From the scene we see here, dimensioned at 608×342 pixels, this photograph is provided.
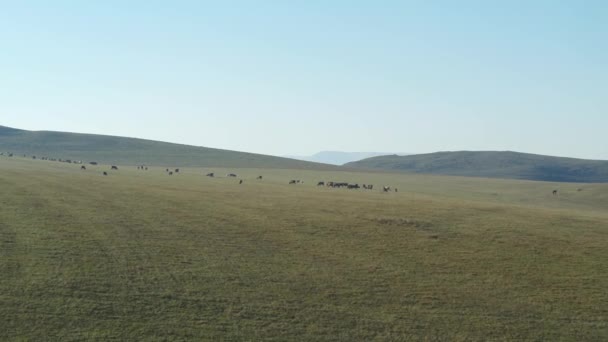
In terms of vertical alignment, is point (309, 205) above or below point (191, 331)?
above

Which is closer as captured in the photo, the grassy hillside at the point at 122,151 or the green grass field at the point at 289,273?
the green grass field at the point at 289,273

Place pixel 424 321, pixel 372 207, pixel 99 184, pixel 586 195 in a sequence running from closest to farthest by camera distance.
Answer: pixel 424 321 < pixel 372 207 < pixel 99 184 < pixel 586 195

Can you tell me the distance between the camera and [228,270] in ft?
88.7

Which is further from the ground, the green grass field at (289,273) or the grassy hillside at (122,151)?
the grassy hillside at (122,151)

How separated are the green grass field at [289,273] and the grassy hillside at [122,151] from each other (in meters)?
96.0

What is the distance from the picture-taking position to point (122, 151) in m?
154

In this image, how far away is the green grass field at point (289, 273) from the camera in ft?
72.9

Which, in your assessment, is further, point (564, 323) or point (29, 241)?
point (29, 241)

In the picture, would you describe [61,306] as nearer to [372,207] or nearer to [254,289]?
[254,289]

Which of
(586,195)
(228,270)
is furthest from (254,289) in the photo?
(586,195)

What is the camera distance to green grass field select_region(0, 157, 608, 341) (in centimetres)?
2223

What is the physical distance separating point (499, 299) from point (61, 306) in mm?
15441

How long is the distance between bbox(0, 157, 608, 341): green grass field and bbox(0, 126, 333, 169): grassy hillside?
96045 millimetres

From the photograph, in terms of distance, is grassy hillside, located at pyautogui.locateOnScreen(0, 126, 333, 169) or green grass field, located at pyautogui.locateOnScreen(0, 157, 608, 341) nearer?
green grass field, located at pyautogui.locateOnScreen(0, 157, 608, 341)
